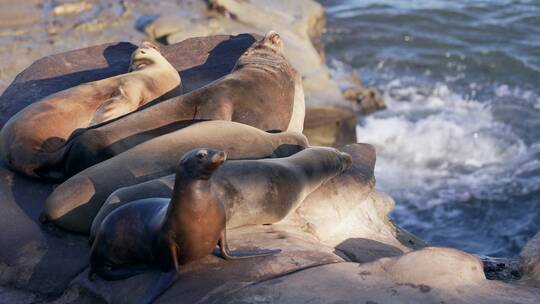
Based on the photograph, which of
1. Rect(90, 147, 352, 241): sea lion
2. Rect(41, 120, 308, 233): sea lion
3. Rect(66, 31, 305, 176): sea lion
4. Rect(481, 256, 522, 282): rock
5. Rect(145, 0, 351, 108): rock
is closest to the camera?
Rect(90, 147, 352, 241): sea lion

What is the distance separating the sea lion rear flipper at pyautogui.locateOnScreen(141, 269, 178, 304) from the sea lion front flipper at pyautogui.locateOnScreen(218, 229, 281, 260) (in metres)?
0.26

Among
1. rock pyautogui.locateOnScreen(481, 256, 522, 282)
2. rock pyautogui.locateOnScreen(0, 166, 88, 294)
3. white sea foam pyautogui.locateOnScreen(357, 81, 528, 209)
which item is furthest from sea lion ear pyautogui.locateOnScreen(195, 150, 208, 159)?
white sea foam pyautogui.locateOnScreen(357, 81, 528, 209)

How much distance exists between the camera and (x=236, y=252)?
4.20 meters

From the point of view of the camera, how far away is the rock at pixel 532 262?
455cm

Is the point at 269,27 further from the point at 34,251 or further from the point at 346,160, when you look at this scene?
the point at 34,251

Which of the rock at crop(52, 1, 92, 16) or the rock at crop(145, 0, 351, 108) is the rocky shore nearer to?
the rock at crop(145, 0, 351, 108)

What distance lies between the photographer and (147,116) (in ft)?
19.0

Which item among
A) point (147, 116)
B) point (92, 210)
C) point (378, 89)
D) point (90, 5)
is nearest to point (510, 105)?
point (378, 89)

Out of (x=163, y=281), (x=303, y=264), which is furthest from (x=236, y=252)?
(x=163, y=281)

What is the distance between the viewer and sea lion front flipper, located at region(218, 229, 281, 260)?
13.3 ft

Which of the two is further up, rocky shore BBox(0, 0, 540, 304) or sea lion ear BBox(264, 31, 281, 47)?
sea lion ear BBox(264, 31, 281, 47)

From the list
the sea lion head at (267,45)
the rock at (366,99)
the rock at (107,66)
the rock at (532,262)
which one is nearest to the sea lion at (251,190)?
the rock at (532,262)

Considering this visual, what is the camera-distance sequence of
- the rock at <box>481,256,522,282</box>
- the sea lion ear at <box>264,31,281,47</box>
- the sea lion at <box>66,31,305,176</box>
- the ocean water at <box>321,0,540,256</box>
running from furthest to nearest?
the ocean water at <box>321,0,540,256</box>, the sea lion ear at <box>264,31,281,47</box>, the sea lion at <box>66,31,305,176</box>, the rock at <box>481,256,522,282</box>

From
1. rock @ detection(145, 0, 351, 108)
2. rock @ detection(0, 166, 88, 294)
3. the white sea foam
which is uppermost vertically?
rock @ detection(0, 166, 88, 294)
